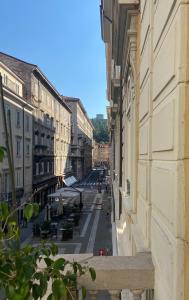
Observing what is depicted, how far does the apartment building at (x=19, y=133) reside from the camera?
31500 mm

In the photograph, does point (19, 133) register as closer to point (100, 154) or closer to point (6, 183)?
point (6, 183)

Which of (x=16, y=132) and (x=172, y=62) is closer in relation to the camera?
(x=172, y=62)

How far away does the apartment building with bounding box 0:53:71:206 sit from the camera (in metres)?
39.1

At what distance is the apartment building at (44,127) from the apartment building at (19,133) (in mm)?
1632

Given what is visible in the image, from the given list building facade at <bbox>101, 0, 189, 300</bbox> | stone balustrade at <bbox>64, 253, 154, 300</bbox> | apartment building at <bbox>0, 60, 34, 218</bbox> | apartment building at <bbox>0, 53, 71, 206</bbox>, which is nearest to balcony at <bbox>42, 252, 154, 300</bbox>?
stone balustrade at <bbox>64, 253, 154, 300</bbox>

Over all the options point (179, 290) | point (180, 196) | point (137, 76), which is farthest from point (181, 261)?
point (137, 76)

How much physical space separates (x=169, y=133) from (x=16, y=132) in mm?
32679

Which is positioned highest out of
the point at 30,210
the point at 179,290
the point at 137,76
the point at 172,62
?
the point at 137,76

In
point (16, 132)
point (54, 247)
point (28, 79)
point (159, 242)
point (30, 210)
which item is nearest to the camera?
point (30, 210)

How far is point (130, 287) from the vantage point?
278cm

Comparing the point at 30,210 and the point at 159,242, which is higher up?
the point at 30,210

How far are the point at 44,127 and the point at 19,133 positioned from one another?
11.6 meters

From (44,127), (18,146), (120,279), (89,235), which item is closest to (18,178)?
(18,146)

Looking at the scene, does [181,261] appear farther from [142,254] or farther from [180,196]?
[142,254]
